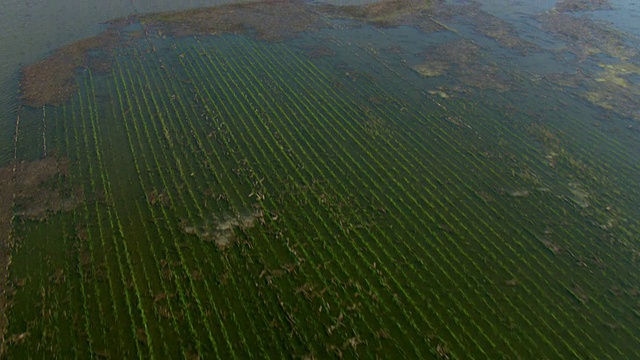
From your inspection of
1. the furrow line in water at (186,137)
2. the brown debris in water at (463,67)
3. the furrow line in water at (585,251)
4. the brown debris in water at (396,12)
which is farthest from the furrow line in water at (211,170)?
A: the brown debris in water at (396,12)

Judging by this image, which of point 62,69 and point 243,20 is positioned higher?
point 243,20

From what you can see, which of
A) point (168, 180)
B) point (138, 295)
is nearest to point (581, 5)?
point (168, 180)

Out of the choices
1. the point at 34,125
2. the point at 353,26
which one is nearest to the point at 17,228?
the point at 34,125

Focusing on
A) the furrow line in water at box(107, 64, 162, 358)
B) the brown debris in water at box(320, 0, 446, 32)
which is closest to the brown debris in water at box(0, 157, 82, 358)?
the furrow line in water at box(107, 64, 162, 358)

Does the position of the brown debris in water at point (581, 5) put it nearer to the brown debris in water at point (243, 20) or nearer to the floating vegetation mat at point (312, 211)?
the floating vegetation mat at point (312, 211)

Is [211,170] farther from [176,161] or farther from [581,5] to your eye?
[581,5]

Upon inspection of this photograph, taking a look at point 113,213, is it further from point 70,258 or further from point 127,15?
point 127,15

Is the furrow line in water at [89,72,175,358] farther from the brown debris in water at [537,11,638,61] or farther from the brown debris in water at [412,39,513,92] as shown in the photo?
the brown debris in water at [537,11,638,61]
